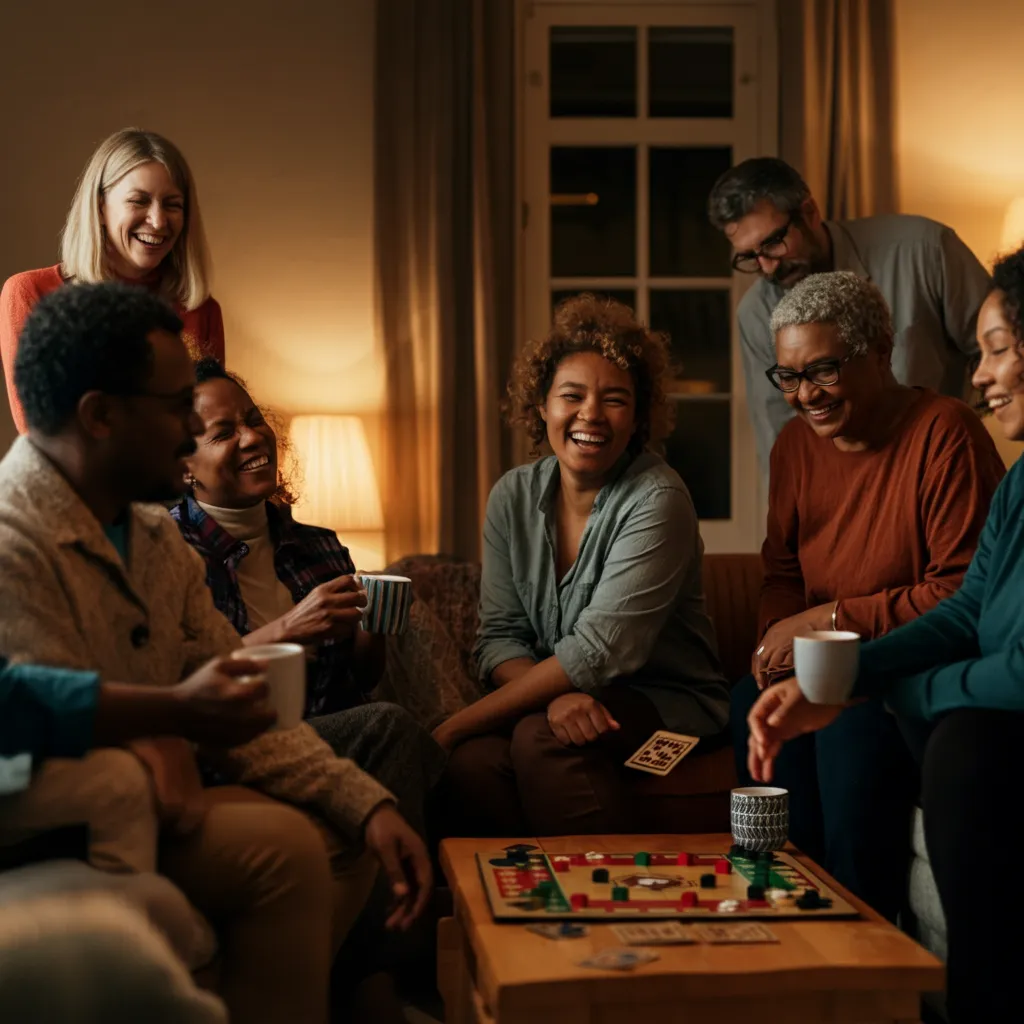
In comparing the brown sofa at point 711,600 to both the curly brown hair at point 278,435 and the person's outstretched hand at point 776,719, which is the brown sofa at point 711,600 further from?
the person's outstretched hand at point 776,719

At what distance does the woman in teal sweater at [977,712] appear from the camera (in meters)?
2.03

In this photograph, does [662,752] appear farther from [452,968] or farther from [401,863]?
[401,863]

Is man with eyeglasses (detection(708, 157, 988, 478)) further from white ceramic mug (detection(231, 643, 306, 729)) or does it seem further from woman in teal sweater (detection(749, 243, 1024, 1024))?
white ceramic mug (detection(231, 643, 306, 729))

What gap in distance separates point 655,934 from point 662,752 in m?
1.00

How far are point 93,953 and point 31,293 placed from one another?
1835 mm

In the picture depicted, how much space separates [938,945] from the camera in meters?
2.51

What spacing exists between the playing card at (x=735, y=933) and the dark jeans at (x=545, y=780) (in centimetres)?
95

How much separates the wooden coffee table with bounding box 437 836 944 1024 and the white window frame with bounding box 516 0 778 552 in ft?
10.3

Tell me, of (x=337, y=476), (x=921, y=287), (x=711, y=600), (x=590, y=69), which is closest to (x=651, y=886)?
(x=711, y=600)

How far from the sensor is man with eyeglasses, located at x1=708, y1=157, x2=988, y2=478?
351 cm

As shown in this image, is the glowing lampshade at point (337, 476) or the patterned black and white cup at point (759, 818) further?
the glowing lampshade at point (337, 476)

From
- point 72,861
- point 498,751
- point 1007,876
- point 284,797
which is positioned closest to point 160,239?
point 498,751

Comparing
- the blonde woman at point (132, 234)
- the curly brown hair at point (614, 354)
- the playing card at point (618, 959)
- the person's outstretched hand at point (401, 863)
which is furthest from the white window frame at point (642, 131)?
the playing card at point (618, 959)

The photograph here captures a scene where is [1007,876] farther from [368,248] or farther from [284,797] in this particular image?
[368,248]
